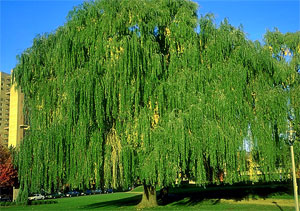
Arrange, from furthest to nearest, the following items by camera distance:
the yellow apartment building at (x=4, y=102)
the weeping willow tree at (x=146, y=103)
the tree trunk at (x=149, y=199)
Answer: the yellow apartment building at (x=4, y=102)
the tree trunk at (x=149, y=199)
the weeping willow tree at (x=146, y=103)

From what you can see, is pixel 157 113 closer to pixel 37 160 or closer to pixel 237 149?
pixel 237 149

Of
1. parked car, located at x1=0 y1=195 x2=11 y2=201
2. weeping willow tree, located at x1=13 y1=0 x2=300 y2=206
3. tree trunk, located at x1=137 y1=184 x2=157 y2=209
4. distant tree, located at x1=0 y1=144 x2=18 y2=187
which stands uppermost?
weeping willow tree, located at x1=13 y1=0 x2=300 y2=206

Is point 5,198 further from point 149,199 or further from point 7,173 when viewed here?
→ point 149,199

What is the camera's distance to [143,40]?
17.4 metres

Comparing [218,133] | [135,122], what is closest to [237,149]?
[218,133]

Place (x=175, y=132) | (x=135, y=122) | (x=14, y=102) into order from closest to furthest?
(x=175, y=132) → (x=135, y=122) → (x=14, y=102)

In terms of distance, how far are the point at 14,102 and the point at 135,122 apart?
3092 inches

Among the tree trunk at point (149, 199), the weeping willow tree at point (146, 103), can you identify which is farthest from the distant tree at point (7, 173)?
the weeping willow tree at point (146, 103)

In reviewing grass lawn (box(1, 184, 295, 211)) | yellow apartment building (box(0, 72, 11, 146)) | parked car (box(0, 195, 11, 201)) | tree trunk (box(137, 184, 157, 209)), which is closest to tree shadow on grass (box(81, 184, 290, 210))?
grass lawn (box(1, 184, 295, 211))

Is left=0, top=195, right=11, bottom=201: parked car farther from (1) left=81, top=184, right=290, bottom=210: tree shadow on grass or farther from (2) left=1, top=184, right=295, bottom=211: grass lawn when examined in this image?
(1) left=81, top=184, right=290, bottom=210: tree shadow on grass

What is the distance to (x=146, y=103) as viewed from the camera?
1708cm

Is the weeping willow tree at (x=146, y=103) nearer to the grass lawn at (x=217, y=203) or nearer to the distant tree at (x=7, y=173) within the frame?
the grass lawn at (x=217, y=203)

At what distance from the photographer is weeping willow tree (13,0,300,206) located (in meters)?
16.1

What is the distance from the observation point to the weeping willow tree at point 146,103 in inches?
634
